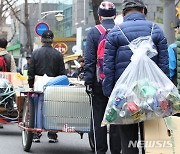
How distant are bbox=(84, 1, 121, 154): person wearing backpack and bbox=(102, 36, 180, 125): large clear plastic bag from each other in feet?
4.14

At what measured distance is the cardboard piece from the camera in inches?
221

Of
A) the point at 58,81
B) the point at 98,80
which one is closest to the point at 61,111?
the point at 58,81

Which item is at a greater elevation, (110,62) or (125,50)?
(125,50)

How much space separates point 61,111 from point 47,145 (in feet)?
4.71

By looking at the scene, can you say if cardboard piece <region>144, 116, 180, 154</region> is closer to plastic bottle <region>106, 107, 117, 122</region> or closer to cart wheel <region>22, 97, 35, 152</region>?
plastic bottle <region>106, 107, 117, 122</region>

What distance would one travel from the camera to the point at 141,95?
5469 millimetres

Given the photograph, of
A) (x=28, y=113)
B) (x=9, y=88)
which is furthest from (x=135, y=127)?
(x=9, y=88)

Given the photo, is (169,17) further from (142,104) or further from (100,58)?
(142,104)

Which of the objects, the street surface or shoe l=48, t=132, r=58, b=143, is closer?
the street surface

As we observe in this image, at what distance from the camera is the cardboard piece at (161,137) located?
5.61m

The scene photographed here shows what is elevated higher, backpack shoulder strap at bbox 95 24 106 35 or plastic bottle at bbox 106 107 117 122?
backpack shoulder strap at bbox 95 24 106 35

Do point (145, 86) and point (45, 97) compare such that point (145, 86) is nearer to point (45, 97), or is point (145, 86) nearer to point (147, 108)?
point (147, 108)

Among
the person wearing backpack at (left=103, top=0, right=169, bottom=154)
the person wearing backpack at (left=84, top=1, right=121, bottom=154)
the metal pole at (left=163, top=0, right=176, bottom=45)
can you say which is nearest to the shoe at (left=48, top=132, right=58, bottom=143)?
the person wearing backpack at (left=84, top=1, right=121, bottom=154)

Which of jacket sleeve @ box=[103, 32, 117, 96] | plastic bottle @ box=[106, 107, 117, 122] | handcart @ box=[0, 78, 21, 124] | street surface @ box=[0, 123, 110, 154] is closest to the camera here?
plastic bottle @ box=[106, 107, 117, 122]
